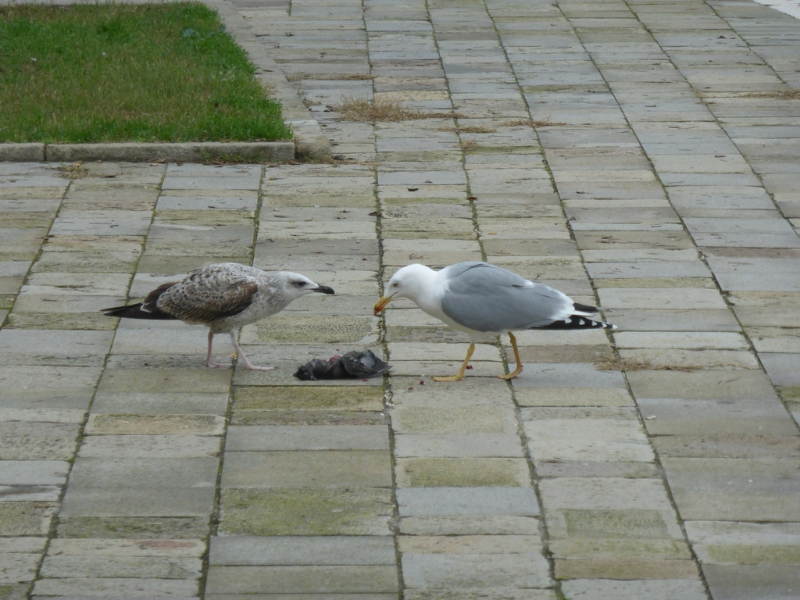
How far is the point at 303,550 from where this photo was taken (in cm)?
464

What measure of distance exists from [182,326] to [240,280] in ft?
3.02

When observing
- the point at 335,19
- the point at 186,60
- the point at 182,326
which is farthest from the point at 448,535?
the point at 335,19

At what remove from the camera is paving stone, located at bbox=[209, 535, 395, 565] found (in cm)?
457

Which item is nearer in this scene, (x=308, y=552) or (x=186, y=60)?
(x=308, y=552)

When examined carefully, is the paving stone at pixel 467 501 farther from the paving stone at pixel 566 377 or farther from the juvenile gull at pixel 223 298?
the juvenile gull at pixel 223 298

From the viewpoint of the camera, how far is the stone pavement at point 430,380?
461 cm

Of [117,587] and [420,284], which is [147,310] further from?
[117,587]

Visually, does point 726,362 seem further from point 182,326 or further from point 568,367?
point 182,326

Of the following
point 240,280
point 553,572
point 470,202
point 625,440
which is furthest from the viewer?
point 470,202

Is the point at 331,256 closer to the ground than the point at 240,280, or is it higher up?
closer to the ground

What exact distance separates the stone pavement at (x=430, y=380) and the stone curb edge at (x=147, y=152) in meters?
0.19

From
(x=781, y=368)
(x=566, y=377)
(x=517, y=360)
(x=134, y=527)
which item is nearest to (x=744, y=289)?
(x=781, y=368)

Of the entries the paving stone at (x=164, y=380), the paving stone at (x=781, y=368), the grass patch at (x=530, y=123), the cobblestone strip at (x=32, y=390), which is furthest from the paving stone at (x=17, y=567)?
the grass patch at (x=530, y=123)

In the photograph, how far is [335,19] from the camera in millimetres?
15086
